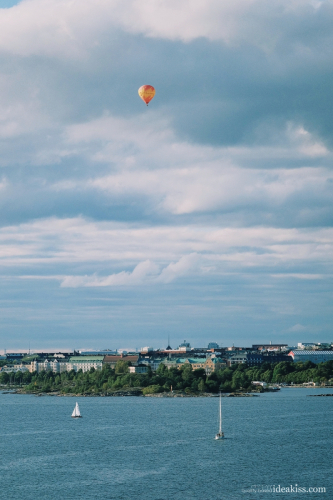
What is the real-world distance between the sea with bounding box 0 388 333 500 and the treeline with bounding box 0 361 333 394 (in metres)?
35.6

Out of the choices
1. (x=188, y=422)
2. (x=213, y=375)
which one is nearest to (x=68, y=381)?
(x=213, y=375)

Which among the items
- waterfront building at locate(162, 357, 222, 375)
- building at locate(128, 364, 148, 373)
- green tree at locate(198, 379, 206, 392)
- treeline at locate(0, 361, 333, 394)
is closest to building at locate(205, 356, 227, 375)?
waterfront building at locate(162, 357, 222, 375)

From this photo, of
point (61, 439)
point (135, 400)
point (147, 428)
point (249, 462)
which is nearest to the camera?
point (249, 462)

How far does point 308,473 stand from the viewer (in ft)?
150

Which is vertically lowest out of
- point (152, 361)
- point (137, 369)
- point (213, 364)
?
point (137, 369)

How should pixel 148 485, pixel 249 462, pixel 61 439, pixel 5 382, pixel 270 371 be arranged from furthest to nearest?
pixel 5 382, pixel 270 371, pixel 61 439, pixel 249 462, pixel 148 485

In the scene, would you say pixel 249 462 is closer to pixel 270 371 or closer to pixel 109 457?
pixel 109 457

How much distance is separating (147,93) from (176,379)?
75081 millimetres

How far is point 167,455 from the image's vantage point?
52.9 m

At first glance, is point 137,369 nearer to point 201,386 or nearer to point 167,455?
point 201,386

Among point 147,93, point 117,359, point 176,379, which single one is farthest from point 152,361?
point 147,93

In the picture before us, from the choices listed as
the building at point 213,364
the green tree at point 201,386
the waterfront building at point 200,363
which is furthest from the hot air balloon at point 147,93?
the building at point 213,364

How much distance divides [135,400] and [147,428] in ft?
146

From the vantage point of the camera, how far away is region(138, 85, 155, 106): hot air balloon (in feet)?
206
